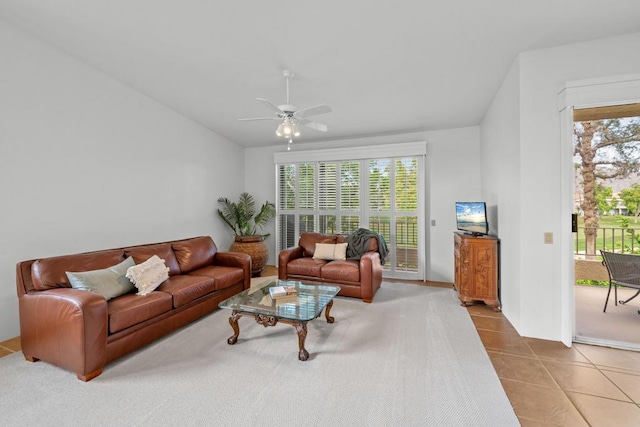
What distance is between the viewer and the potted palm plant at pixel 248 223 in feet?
18.2

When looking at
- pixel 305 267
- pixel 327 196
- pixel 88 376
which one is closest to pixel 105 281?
pixel 88 376

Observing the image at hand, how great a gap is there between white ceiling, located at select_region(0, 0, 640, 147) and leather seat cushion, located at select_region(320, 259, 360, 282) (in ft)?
7.85

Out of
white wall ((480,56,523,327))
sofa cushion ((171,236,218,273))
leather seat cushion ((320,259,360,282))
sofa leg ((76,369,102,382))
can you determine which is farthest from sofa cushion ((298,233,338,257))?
sofa leg ((76,369,102,382))

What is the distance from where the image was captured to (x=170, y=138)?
4.66m

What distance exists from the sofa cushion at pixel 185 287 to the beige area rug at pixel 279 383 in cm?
35

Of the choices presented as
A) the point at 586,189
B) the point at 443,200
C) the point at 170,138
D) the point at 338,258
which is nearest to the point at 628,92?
the point at 586,189

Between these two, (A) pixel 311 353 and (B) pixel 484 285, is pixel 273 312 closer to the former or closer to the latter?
(A) pixel 311 353

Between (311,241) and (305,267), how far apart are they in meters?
0.73

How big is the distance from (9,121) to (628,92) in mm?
A: 5943

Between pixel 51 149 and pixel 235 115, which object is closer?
pixel 51 149

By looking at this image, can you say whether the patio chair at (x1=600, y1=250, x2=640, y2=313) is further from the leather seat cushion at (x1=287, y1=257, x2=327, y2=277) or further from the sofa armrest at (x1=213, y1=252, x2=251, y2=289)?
the sofa armrest at (x1=213, y1=252, x2=251, y2=289)

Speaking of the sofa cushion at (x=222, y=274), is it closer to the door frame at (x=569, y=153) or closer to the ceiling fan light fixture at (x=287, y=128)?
the ceiling fan light fixture at (x=287, y=128)

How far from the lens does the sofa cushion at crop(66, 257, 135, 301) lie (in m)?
2.57

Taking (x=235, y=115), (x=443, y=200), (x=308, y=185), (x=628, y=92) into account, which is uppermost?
(x=235, y=115)
